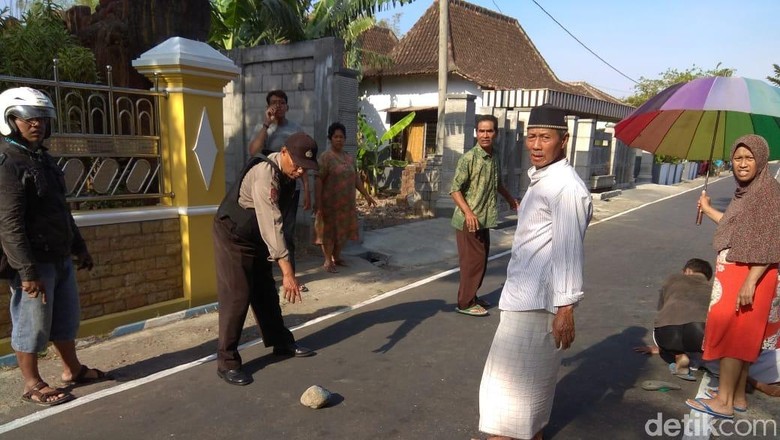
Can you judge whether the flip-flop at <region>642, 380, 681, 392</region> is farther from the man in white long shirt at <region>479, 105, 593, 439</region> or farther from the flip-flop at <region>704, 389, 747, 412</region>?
the man in white long shirt at <region>479, 105, 593, 439</region>

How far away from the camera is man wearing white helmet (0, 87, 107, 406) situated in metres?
3.19

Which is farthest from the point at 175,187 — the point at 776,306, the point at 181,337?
the point at 776,306

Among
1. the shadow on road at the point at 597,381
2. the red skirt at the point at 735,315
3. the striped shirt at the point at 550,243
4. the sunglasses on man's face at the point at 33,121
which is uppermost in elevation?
the sunglasses on man's face at the point at 33,121

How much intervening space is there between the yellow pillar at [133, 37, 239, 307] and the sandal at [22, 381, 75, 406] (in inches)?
69.3

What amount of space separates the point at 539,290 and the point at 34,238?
2918mm

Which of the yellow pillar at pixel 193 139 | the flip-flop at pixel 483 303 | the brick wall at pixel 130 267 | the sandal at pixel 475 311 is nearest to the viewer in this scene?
the brick wall at pixel 130 267

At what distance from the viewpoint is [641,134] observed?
4453 mm

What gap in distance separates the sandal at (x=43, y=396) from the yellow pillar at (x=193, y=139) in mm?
1759

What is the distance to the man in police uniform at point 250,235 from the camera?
3.46m

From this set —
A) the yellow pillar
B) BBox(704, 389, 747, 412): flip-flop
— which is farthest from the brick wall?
BBox(704, 389, 747, 412): flip-flop

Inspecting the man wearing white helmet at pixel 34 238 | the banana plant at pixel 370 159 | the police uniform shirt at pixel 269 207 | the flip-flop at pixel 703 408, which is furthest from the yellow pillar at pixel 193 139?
the banana plant at pixel 370 159

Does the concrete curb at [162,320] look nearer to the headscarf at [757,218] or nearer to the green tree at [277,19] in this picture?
the headscarf at [757,218]

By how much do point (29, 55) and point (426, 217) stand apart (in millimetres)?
7717

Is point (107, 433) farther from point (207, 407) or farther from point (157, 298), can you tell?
point (157, 298)
